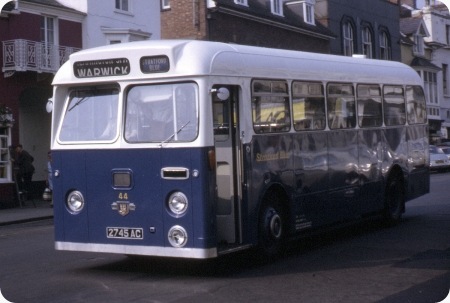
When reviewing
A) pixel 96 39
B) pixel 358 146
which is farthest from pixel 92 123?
pixel 96 39

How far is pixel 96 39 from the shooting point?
31.9m

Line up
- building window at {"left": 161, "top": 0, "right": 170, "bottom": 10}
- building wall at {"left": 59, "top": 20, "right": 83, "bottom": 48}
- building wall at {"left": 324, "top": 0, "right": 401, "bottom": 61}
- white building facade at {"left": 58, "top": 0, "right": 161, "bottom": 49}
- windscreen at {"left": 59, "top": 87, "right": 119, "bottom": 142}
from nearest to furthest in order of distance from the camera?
windscreen at {"left": 59, "top": 87, "right": 119, "bottom": 142} → building wall at {"left": 59, "top": 20, "right": 83, "bottom": 48} → white building facade at {"left": 58, "top": 0, "right": 161, "bottom": 49} → building window at {"left": 161, "top": 0, "right": 170, "bottom": 10} → building wall at {"left": 324, "top": 0, "right": 401, "bottom": 61}

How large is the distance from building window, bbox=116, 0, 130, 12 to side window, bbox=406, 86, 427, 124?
18.1 metres

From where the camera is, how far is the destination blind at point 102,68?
1093cm

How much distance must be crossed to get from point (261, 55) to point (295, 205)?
2.28 m

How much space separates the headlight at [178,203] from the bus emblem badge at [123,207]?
53cm

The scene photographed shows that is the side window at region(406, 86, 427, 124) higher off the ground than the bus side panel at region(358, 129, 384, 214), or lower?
higher

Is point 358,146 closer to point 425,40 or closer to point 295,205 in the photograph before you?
point 295,205

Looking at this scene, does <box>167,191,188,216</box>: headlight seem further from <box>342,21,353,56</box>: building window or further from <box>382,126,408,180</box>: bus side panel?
<box>342,21,353,56</box>: building window

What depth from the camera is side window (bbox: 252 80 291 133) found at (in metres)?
11.5

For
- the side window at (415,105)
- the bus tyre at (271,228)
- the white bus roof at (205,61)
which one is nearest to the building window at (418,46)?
the side window at (415,105)

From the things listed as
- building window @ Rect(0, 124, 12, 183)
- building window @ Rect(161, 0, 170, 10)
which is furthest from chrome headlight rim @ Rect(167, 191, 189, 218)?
building window @ Rect(161, 0, 170, 10)

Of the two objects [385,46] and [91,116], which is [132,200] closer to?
[91,116]

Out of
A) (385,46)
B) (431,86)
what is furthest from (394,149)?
(431,86)
